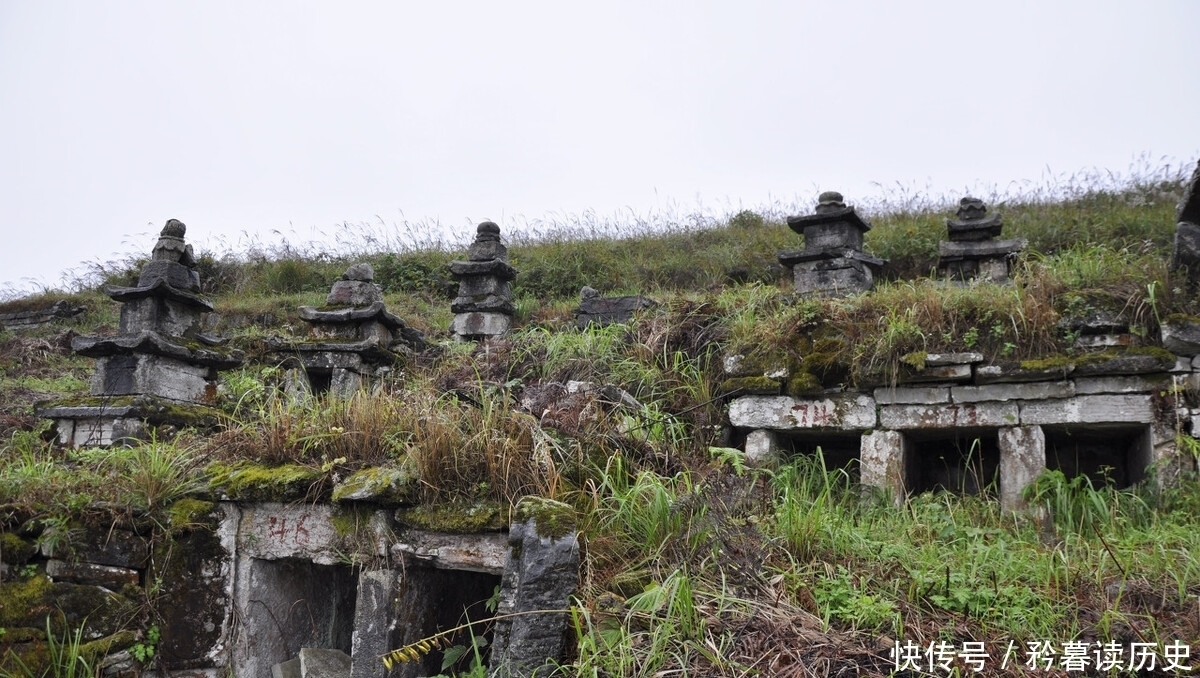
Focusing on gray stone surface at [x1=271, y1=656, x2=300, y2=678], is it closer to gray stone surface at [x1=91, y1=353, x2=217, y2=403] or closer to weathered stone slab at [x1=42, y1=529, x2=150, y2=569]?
weathered stone slab at [x1=42, y1=529, x2=150, y2=569]

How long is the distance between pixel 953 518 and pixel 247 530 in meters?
4.29

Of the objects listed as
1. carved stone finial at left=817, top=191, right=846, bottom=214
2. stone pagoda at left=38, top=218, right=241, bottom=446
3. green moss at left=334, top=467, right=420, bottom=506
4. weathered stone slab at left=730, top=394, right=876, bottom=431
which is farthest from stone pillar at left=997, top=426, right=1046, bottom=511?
stone pagoda at left=38, top=218, right=241, bottom=446

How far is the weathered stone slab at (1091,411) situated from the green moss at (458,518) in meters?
3.88

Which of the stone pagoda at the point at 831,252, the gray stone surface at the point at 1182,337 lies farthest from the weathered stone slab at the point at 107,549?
the gray stone surface at the point at 1182,337

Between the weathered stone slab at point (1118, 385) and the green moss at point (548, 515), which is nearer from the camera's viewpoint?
the green moss at point (548, 515)

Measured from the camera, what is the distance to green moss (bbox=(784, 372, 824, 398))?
6328mm

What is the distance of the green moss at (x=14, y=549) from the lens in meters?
4.51

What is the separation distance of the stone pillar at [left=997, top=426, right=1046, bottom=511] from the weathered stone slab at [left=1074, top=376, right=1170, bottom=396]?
41 centimetres

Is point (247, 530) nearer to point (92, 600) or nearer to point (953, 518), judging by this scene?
point (92, 600)

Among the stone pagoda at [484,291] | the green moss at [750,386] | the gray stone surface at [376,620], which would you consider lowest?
the gray stone surface at [376,620]

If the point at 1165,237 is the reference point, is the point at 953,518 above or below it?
below

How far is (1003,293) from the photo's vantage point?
6492 millimetres

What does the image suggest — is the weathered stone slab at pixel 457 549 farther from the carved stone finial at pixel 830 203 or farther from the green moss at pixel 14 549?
the carved stone finial at pixel 830 203

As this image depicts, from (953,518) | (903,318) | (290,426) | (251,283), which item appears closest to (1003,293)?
(903,318)
